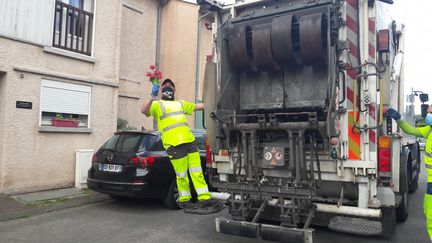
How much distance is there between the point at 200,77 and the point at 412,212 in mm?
9639

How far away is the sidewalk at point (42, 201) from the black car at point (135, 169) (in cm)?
75

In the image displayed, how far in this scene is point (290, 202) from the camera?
393 cm

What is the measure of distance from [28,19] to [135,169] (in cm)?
428

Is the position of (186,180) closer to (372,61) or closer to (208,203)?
(208,203)

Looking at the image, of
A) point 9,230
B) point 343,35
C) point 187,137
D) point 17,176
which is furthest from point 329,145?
point 17,176

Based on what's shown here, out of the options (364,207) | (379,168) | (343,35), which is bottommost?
(364,207)

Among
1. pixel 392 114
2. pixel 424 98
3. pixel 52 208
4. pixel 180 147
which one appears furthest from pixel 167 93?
pixel 424 98

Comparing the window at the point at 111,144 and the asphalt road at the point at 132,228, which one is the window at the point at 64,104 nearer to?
the window at the point at 111,144

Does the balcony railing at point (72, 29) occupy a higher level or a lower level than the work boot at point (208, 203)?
higher

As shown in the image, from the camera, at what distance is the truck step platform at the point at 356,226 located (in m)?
3.68

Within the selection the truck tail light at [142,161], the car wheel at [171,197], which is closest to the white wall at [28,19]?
the truck tail light at [142,161]

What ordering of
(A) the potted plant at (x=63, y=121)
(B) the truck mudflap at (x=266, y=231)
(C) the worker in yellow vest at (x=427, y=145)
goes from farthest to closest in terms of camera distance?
(A) the potted plant at (x=63, y=121) → (C) the worker in yellow vest at (x=427, y=145) → (B) the truck mudflap at (x=266, y=231)

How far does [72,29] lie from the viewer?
9.01m

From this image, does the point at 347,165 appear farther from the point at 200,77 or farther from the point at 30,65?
the point at 200,77
